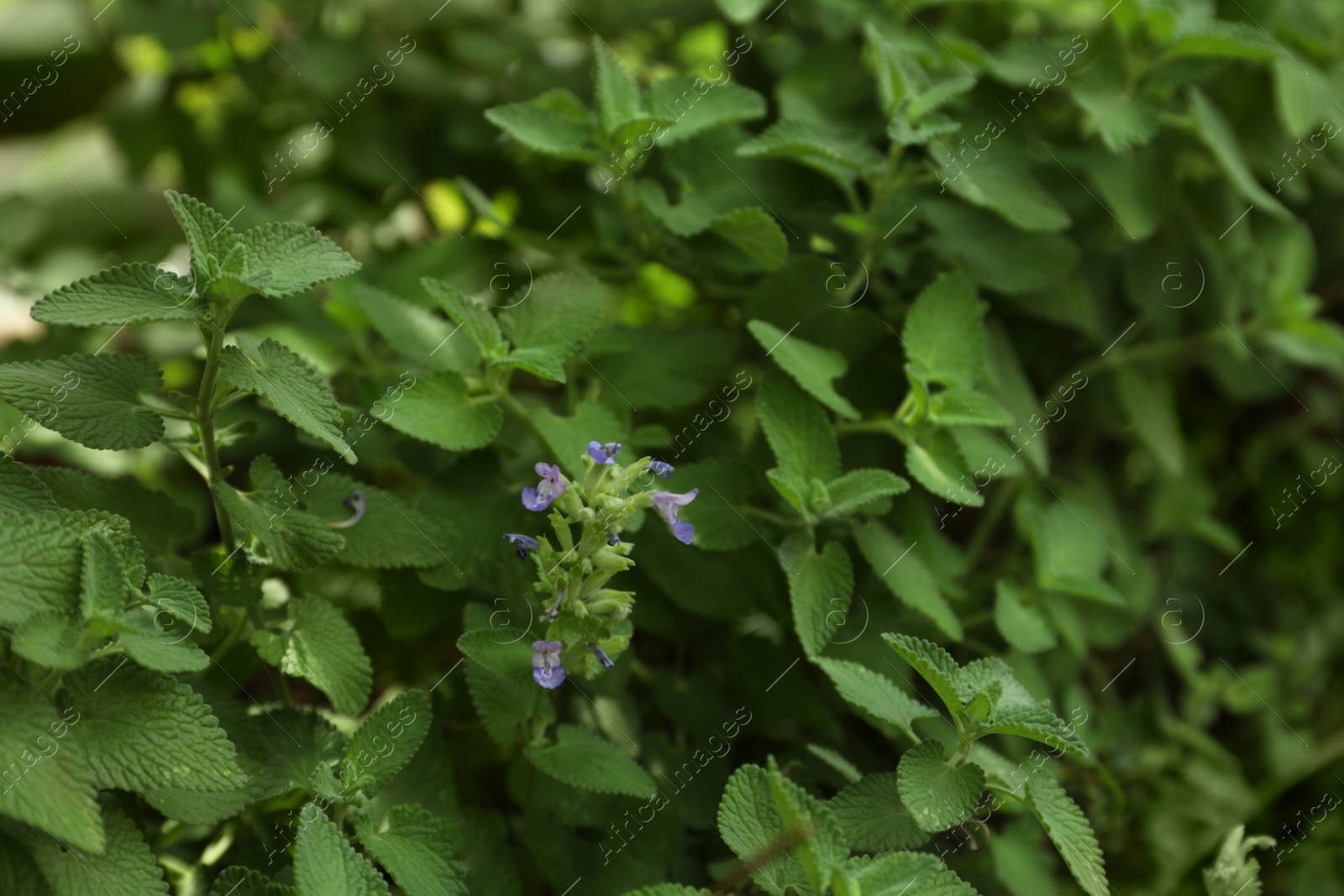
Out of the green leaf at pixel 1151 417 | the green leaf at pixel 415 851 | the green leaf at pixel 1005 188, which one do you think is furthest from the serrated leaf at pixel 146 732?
the green leaf at pixel 1151 417

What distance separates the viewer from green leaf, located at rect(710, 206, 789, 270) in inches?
38.6

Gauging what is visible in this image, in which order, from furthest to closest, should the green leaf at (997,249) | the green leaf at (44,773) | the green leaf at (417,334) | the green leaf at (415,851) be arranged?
the green leaf at (997,249), the green leaf at (417,334), the green leaf at (415,851), the green leaf at (44,773)

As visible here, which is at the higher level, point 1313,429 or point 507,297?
point 507,297

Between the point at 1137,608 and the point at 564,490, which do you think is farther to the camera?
the point at 1137,608

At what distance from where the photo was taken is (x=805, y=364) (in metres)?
0.95

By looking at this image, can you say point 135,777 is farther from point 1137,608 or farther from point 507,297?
point 1137,608

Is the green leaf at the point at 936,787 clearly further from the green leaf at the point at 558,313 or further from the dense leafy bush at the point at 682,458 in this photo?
the green leaf at the point at 558,313

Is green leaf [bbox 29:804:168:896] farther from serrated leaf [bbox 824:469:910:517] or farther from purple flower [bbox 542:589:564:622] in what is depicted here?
serrated leaf [bbox 824:469:910:517]

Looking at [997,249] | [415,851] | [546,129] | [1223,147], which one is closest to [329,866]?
[415,851]

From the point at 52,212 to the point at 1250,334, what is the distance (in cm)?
171

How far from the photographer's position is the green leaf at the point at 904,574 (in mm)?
902

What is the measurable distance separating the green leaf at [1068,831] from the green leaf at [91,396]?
67cm

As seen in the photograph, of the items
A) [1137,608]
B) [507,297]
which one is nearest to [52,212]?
[507,297]

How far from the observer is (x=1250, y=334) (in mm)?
1321
